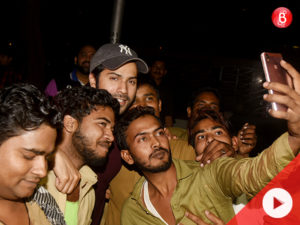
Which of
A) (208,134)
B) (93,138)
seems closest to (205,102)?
(208,134)

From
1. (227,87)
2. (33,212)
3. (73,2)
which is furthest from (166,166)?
(227,87)

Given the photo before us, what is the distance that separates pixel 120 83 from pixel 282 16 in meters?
7.44

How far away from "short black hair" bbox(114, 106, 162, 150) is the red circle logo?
732 centimetres

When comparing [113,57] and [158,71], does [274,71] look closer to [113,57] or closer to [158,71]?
[113,57]

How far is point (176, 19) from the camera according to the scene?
31.8ft

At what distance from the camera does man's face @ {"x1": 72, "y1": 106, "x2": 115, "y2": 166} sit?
2.40 metres

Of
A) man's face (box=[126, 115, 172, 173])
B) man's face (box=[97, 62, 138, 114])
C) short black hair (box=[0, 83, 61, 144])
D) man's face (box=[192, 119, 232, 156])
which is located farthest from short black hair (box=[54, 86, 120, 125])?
man's face (box=[192, 119, 232, 156])

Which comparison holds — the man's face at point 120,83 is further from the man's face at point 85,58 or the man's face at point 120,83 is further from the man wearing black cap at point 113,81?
the man's face at point 85,58

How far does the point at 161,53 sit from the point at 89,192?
8.81 m

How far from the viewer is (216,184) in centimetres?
209

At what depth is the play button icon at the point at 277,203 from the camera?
1.93 m

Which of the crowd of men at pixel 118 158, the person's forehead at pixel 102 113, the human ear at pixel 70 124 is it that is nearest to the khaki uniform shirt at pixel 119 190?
the crowd of men at pixel 118 158

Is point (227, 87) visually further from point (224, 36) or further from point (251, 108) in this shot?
point (224, 36)

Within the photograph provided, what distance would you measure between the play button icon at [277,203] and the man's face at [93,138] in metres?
1.46
